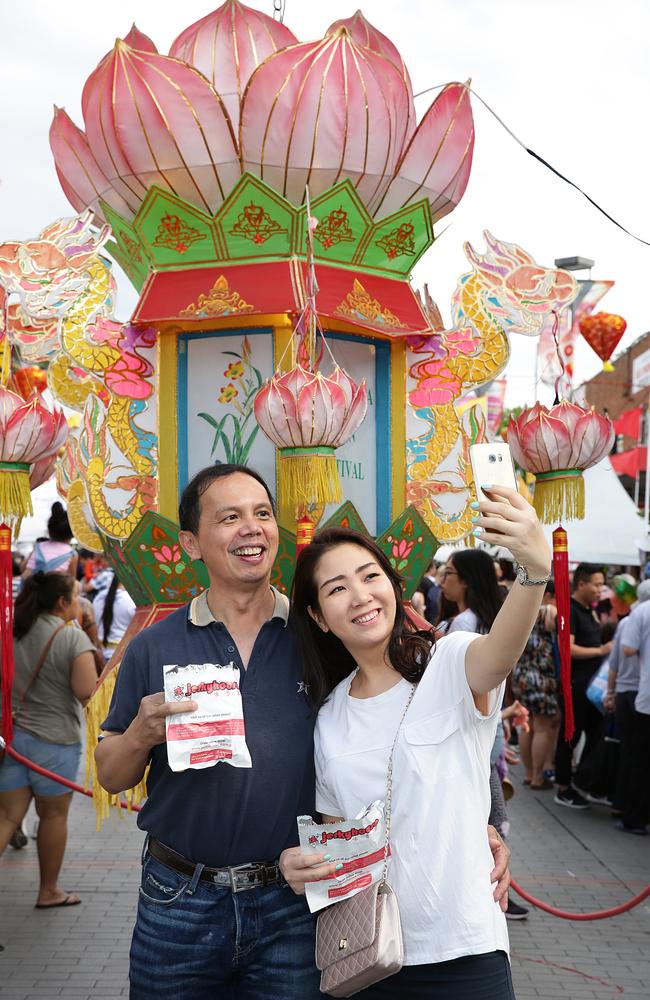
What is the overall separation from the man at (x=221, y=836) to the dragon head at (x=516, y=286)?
216 centimetres

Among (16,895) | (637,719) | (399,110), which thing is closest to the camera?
(399,110)

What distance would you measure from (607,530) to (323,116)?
897cm

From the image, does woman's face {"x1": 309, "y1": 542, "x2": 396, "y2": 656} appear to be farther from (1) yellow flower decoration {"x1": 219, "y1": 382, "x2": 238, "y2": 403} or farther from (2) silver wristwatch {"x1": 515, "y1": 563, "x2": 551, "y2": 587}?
(1) yellow flower decoration {"x1": 219, "y1": 382, "x2": 238, "y2": 403}

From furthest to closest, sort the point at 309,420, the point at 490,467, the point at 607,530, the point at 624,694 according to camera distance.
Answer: the point at 607,530 < the point at 624,694 < the point at 309,420 < the point at 490,467

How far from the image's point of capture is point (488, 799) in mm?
2238

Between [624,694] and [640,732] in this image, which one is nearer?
[640,732]

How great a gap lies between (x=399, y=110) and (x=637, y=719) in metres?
4.77

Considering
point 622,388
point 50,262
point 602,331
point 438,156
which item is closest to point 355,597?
point 438,156

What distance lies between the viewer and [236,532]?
2.56 metres

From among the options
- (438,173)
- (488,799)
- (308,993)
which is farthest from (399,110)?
(308,993)

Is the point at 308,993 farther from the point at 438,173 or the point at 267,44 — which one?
the point at 267,44

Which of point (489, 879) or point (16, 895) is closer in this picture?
point (489, 879)

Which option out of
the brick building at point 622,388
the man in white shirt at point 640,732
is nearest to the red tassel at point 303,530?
the man in white shirt at point 640,732

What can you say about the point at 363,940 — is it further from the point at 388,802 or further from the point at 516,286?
the point at 516,286
